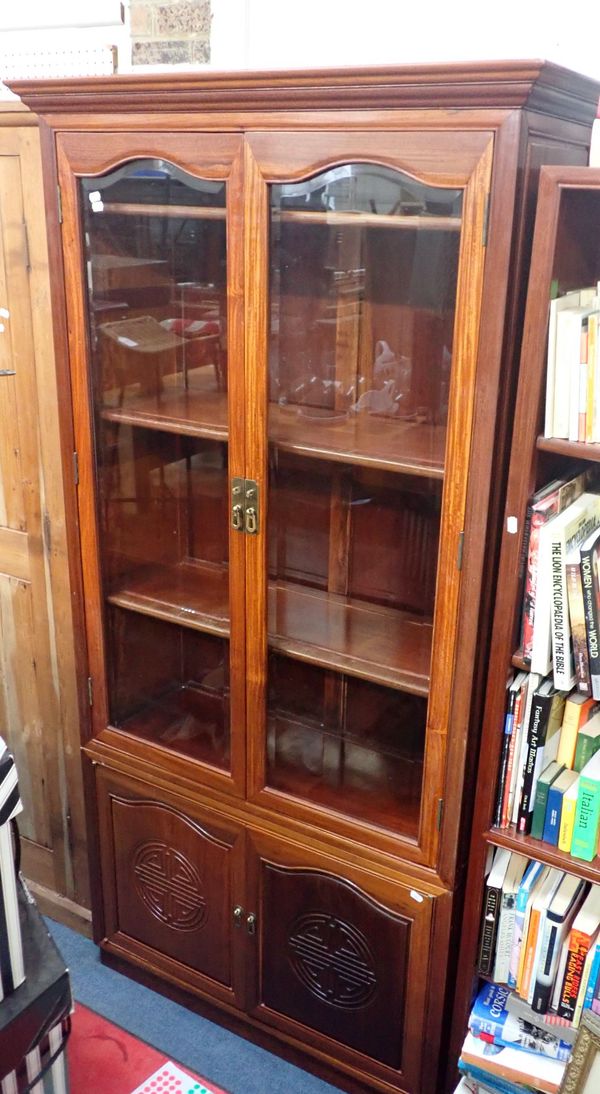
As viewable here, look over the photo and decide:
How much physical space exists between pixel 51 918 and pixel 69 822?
288mm

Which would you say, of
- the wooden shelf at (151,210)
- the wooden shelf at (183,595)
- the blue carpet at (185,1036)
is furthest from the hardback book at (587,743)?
the wooden shelf at (151,210)

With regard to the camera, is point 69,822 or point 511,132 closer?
point 511,132

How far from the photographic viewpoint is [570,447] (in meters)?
1.37

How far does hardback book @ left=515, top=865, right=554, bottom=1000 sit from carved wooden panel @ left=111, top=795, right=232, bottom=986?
59 centimetres

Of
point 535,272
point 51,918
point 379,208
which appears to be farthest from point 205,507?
point 51,918

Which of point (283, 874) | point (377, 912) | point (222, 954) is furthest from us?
point (222, 954)

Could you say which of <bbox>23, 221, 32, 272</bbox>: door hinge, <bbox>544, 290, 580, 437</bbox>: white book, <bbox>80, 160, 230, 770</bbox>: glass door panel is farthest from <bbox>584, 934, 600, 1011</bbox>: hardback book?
<bbox>23, 221, 32, 272</bbox>: door hinge

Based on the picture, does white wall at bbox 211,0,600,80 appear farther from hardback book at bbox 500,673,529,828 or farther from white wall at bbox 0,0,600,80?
hardback book at bbox 500,673,529,828

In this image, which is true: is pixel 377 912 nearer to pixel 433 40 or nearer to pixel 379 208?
pixel 379 208

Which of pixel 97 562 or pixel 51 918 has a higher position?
pixel 97 562

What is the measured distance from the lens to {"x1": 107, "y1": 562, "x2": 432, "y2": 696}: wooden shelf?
1.66 metres

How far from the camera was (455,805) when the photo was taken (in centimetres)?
158

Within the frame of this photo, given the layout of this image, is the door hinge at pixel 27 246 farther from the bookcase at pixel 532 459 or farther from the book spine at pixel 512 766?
the book spine at pixel 512 766

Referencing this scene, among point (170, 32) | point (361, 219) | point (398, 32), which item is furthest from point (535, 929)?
point (170, 32)
